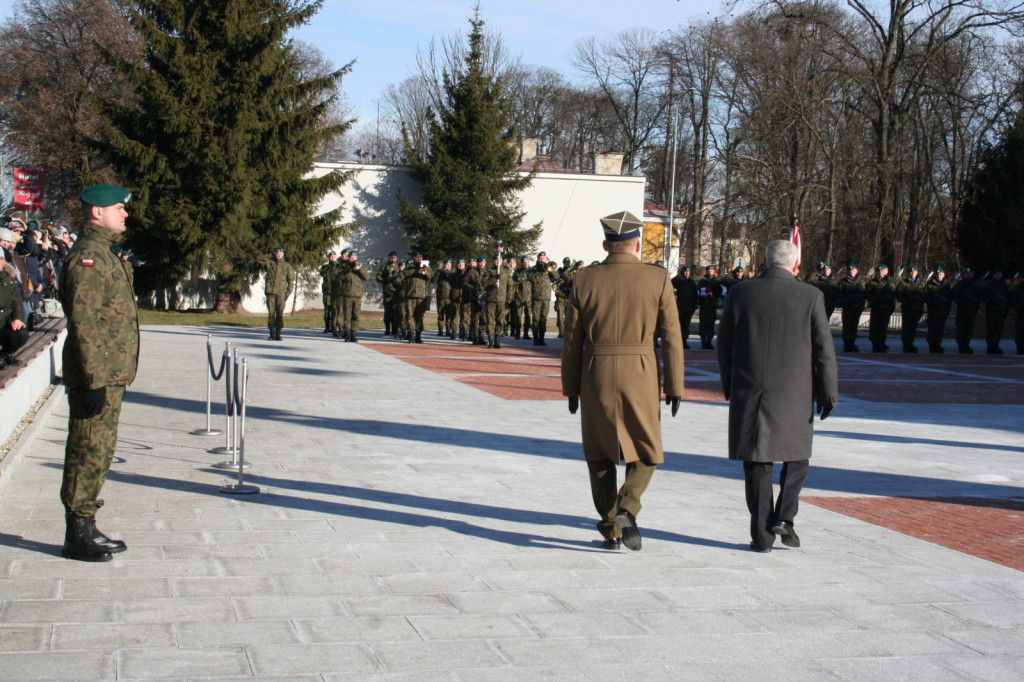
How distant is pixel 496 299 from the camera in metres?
22.7

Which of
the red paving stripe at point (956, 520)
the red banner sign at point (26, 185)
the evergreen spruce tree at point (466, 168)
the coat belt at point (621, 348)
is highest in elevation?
the evergreen spruce tree at point (466, 168)

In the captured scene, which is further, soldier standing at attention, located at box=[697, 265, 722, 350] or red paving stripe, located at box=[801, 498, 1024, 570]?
soldier standing at attention, located at box=[697, 265, 722, 350]

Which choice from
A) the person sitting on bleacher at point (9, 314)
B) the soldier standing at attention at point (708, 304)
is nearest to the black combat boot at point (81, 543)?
the person sitting on bleacher at point (9, 314)

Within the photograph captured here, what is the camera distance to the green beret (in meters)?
5.62

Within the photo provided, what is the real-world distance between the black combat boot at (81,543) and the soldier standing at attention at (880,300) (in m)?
21.8

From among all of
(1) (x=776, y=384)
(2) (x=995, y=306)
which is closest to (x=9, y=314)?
(1) (x=776, y=384)

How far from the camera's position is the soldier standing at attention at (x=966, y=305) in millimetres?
25500

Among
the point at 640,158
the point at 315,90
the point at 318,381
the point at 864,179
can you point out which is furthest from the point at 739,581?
the point at 640,158

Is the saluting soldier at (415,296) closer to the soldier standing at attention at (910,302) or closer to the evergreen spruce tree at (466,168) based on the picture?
the soldier standing at attention at (910,302)

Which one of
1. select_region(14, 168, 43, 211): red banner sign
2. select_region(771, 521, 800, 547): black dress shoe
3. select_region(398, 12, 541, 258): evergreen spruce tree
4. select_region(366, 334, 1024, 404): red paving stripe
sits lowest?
select_region(771, 521, 800, 547): black dress shoe

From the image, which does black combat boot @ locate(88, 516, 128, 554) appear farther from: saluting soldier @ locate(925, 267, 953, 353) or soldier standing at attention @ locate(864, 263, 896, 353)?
saluting soldier @ locate(925, 267, 953, 353)

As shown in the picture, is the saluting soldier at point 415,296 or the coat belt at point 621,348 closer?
the coat belt at point 621,348

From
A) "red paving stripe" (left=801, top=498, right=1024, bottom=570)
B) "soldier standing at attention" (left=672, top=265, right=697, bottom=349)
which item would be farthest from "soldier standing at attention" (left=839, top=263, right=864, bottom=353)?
"red paving stripe" (left=801, top=498, right=1024, bottom=570)

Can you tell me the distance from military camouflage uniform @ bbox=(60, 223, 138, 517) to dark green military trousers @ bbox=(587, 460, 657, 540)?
2647 millimetres
